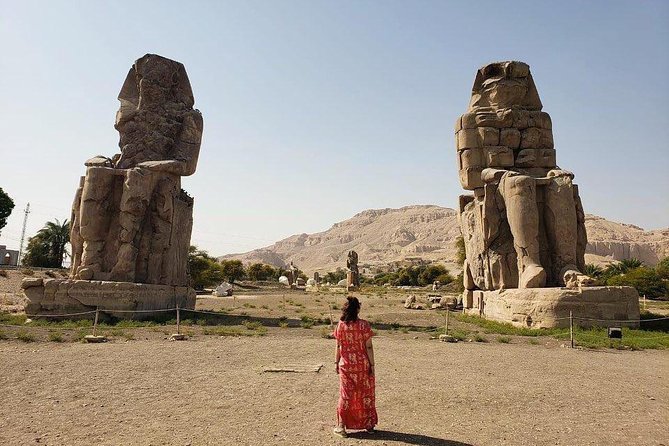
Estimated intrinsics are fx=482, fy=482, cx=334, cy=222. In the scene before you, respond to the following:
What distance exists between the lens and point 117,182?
11977 millimetres

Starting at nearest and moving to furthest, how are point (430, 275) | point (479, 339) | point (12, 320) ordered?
point (479, 339) → point (12, 320) → point (430, 275)

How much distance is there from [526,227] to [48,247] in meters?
36.1

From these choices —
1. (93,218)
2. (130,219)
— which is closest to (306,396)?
(130,219)

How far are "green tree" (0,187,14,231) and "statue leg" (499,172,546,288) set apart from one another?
38.9m

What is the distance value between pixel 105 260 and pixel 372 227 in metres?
177

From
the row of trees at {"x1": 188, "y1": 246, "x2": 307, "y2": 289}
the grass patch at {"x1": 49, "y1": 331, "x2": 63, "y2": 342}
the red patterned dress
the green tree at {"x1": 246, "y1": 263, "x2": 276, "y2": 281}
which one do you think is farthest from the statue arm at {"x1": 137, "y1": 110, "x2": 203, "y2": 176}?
the green tree at {"x1": 246, "y1": 263, "x2": 276, "y2": 281}

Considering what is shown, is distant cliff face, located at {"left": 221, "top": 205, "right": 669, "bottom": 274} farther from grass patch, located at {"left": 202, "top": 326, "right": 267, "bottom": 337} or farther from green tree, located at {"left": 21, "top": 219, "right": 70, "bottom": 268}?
grass patch, located at {"left": 202, "top": 326, "right": 267, "bottom": 337}

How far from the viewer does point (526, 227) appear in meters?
10.7

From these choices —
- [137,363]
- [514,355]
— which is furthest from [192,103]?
[514,355]

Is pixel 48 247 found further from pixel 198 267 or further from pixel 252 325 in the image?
pixel 252 325

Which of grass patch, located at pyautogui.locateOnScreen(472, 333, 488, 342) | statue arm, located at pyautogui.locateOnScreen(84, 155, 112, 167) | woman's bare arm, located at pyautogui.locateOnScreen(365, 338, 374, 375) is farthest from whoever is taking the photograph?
statue arm, located at pyautogui.locateOnScreen(84, 155, 112, 167)

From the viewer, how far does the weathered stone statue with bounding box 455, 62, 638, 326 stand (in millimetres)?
10695

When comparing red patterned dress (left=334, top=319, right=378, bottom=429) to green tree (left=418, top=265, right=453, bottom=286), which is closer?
red patterned dress (left=334, top=319, right=378, bottom=429)

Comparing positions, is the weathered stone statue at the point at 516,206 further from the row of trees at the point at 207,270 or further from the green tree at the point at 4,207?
the green tree at the point at 4,207
